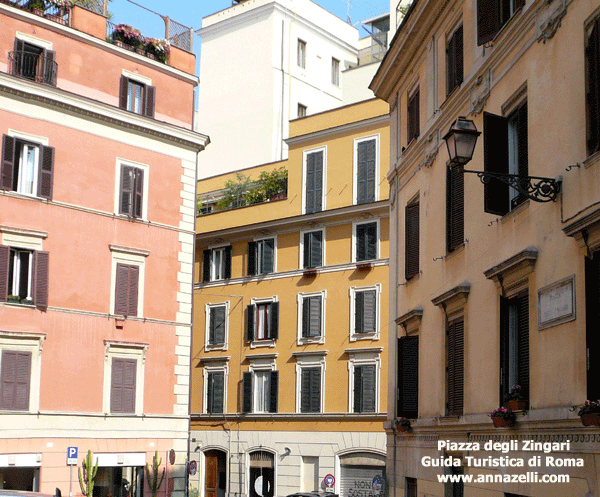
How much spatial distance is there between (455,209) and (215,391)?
2977 centimetres

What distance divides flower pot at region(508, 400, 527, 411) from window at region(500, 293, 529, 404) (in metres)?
0.36

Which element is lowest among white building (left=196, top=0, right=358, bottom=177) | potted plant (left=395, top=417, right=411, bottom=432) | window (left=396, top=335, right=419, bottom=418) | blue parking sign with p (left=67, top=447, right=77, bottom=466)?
blue parking sign with p (left=67, top=447, right=77, bottom=466)

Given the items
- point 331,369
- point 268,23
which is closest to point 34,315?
point 331,369

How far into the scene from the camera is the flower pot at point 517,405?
538 inches

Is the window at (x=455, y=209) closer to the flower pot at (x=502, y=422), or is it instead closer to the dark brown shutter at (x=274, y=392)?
the flower pot at (x=502, y=422)

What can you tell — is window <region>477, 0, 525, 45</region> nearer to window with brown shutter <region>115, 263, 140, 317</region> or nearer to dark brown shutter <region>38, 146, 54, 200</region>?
dark brown shutter <region>38, 146, 54, 200</region>

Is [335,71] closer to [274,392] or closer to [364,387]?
[274,392]

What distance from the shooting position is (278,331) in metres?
43.8

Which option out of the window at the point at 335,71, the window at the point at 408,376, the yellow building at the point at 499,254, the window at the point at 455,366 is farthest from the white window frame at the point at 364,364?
the window at the point at 335,71

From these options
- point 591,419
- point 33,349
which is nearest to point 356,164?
point 33,349

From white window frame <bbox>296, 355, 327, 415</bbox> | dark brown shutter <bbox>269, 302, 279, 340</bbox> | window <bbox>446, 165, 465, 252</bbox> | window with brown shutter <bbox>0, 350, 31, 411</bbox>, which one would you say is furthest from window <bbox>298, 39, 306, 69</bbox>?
window <bbox>446, 165, 465, 252</bbox>

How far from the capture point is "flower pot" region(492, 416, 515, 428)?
45.9 ft

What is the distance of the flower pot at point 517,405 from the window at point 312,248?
94.8ft

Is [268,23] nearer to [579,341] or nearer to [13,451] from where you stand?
[13,451]
